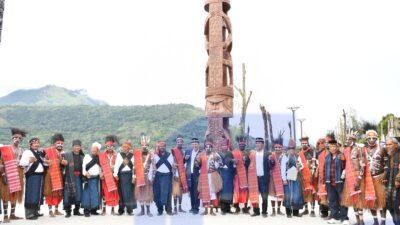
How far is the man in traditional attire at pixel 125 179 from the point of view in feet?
34.6

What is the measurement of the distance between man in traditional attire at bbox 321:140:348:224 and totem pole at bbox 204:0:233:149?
204 inches

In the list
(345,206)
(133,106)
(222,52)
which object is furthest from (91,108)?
(345,206)

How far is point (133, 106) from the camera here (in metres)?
92.6

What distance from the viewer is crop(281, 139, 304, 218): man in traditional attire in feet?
33.3

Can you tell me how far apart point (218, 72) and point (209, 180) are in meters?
4.62

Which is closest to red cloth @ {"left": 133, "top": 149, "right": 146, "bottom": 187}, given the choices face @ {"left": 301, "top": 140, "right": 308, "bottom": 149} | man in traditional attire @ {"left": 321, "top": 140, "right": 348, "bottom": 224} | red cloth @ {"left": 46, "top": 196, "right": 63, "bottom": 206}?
red cloth @ {"left": 46, "top": 196, "right": 63, "bottom": 206}

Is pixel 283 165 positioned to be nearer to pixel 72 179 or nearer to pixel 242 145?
pixel 242 145

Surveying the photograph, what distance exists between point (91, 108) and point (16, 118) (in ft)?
44.6

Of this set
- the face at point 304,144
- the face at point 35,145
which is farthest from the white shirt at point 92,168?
the face at point 304,144

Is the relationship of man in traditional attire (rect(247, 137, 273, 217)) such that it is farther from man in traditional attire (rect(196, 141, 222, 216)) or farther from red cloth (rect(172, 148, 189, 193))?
red cloth (rect(172, 148, 189, 193))

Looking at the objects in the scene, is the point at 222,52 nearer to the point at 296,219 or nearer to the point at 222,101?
the point at 222,101

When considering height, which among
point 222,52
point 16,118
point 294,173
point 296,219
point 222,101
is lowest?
point 296,219

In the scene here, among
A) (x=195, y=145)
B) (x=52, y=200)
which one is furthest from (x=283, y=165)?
(x=52, y=200)

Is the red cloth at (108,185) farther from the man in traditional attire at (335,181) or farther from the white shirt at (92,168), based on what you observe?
the man in traditional attire at (335,181)
